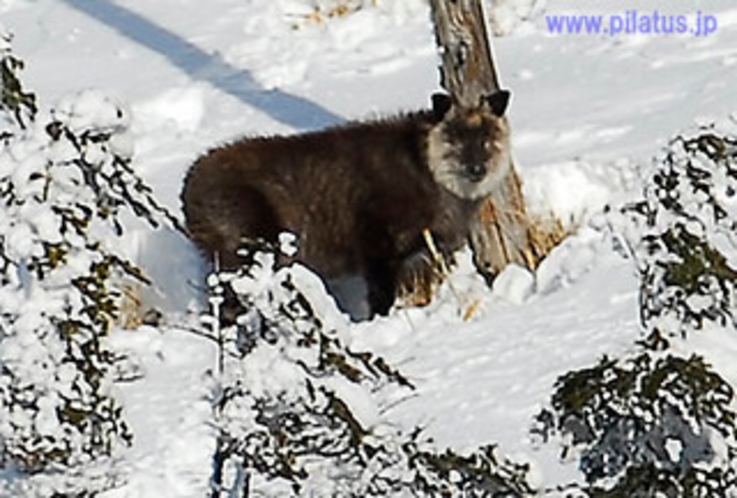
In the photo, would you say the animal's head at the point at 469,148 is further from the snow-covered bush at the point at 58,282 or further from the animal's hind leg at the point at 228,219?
the snow-covered bush at the point at 58,282

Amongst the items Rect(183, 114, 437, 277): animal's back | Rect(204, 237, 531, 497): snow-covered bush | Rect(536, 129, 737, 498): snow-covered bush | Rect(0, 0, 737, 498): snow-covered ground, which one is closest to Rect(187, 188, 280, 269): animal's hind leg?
Rect(183, 114, 437, 277): animal's back

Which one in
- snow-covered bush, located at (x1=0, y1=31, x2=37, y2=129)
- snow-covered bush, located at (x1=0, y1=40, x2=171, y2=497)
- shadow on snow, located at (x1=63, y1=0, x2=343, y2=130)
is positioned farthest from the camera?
shadow on snow, located at (x1=63, y1=0, x2=343, y2=130)

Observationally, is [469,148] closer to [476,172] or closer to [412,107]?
[476,172]

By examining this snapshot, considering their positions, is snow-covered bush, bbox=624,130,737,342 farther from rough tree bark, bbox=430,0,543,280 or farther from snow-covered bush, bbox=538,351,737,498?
rough tree bark, bbox=430,0,543,280

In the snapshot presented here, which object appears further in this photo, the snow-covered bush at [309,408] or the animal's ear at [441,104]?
the animal's ear at [441,104]

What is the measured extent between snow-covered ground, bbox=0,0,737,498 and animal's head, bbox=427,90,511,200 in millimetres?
245

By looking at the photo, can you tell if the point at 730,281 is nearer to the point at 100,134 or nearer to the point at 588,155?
the point at 100,134

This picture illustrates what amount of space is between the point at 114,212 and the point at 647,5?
27.4 feet

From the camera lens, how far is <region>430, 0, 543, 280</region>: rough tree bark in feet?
29.2

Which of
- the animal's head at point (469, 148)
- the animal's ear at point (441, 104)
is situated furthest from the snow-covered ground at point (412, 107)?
the animal's ear at point (441, 104)

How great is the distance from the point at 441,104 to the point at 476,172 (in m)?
0.35

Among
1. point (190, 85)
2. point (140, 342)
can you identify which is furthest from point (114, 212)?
point (190, 85)

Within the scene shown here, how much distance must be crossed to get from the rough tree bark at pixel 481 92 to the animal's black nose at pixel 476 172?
0.11m

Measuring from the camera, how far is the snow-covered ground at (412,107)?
23.0ft
